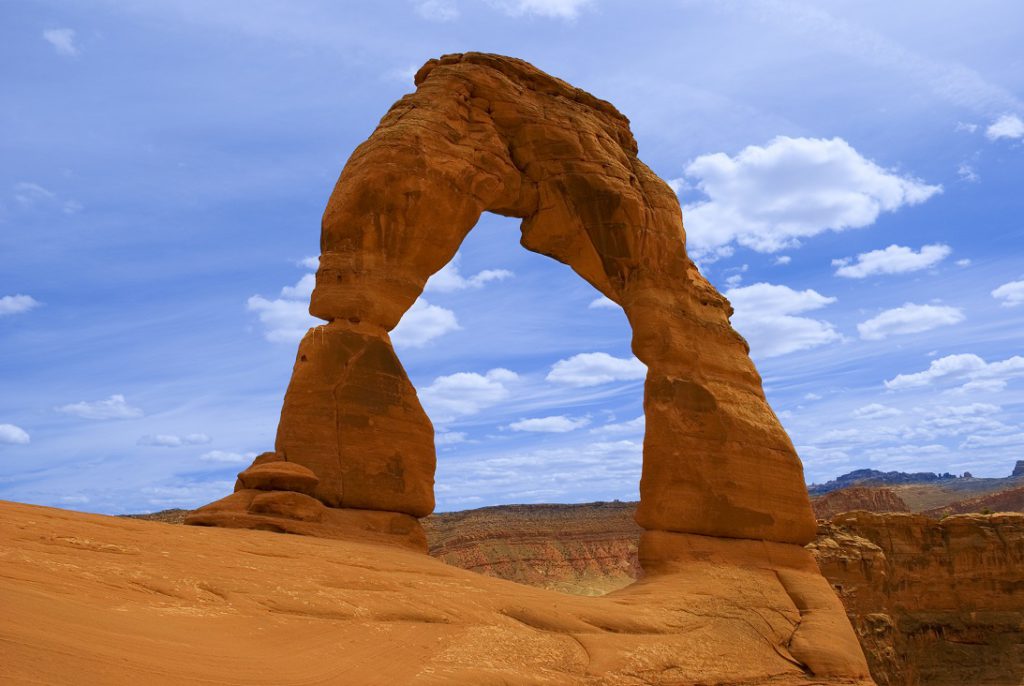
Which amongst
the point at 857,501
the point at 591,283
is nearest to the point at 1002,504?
the point at 857,501

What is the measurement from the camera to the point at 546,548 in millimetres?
42719

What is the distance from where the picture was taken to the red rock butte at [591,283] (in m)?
10.1

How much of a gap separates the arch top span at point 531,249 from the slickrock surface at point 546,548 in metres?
27.3

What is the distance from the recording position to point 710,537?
11961 millimetres

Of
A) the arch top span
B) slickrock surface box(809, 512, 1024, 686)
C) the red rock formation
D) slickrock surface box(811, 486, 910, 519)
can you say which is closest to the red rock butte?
the arch top span

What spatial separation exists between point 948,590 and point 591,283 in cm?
1484

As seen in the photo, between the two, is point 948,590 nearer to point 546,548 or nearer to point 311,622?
point 311,622

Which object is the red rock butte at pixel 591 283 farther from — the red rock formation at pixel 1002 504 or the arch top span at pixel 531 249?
the red rock formation at pixel 1002 504

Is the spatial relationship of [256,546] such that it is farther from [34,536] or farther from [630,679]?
[630,679]

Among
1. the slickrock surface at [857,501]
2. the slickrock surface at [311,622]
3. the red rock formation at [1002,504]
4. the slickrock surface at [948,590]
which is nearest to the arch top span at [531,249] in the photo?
the slickrock surface at [311,622]

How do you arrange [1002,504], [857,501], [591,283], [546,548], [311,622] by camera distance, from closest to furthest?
[311,622] → [591,283] → [546,548] → [857,501] → [1002,504]

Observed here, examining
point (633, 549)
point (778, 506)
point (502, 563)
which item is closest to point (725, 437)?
point (778, 506)

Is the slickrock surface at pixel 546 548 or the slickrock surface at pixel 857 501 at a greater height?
the slickrock surface at pixel 857 501

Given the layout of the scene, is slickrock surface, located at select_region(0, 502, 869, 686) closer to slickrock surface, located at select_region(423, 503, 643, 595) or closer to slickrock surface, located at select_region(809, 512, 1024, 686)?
slickrock surface, located at select_region(809, 512, 1024, 686)
